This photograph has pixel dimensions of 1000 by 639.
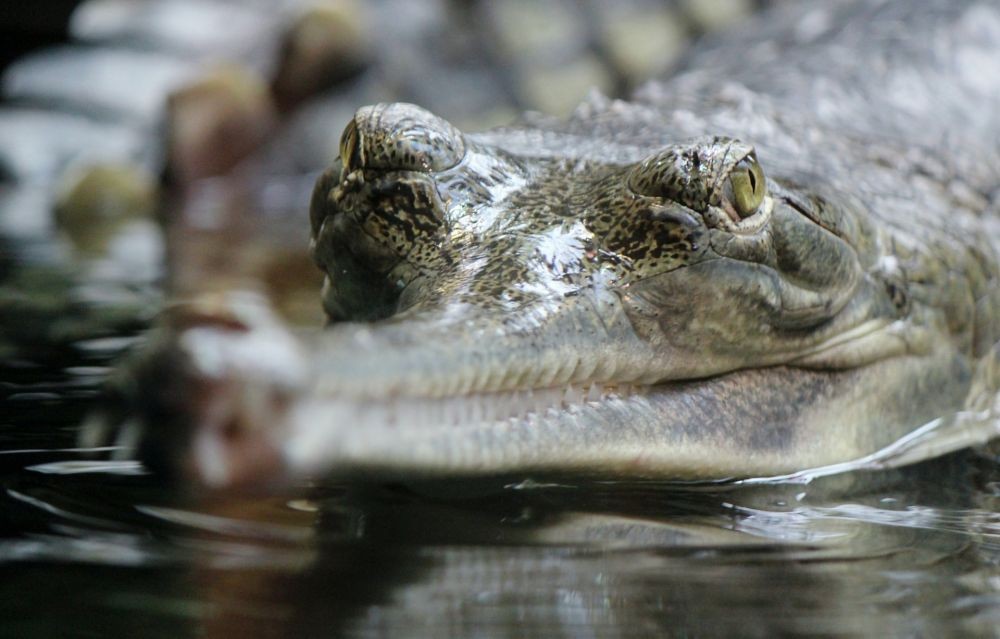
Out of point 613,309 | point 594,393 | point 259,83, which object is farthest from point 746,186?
point 259,83

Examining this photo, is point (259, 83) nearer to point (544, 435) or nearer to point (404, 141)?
point (404, 141)

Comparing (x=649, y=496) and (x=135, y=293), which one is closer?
(x=649, y=496)

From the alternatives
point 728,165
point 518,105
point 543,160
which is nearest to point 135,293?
point 543,160

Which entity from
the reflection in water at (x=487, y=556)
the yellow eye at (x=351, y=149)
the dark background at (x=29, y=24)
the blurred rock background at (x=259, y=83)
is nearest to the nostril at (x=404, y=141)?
the yellow eye at (x=351, y=149)

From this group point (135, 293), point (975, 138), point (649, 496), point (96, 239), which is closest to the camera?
point (649, 496)

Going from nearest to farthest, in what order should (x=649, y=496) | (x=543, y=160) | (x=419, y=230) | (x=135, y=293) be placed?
(x=649, y=496) → (x=419, y=230) → (x=543, y=160) → (x=135, y=293)

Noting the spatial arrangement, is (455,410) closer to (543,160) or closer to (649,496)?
(649,496)
